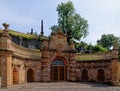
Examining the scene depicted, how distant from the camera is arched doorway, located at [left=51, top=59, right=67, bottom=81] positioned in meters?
31.9

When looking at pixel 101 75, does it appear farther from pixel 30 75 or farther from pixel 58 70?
pixel 30 75

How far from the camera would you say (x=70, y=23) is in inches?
1956

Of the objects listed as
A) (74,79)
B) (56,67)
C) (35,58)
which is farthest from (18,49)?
(74,79)

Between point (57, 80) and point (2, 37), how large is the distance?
11.5 metres

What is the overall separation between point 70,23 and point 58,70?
19.2 m

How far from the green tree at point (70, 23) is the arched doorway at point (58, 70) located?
1778 centimetres

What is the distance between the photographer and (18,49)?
1070 inches

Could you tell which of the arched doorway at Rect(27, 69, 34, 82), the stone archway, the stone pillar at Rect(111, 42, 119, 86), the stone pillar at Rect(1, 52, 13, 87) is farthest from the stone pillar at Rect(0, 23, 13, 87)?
the stone archway

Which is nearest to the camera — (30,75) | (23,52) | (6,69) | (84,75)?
(6,69)

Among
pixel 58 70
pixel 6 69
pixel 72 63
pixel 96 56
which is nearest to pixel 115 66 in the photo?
pixel 96 56

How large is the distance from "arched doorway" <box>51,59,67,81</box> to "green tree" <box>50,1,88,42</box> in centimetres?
1778

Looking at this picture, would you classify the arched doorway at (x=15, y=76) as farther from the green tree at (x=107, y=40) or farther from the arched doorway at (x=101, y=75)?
the green tree at (x=107, y=40)

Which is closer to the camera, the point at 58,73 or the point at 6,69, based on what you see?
the point at 6,69

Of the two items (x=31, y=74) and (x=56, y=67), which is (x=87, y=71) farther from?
(x=31, y=74)
